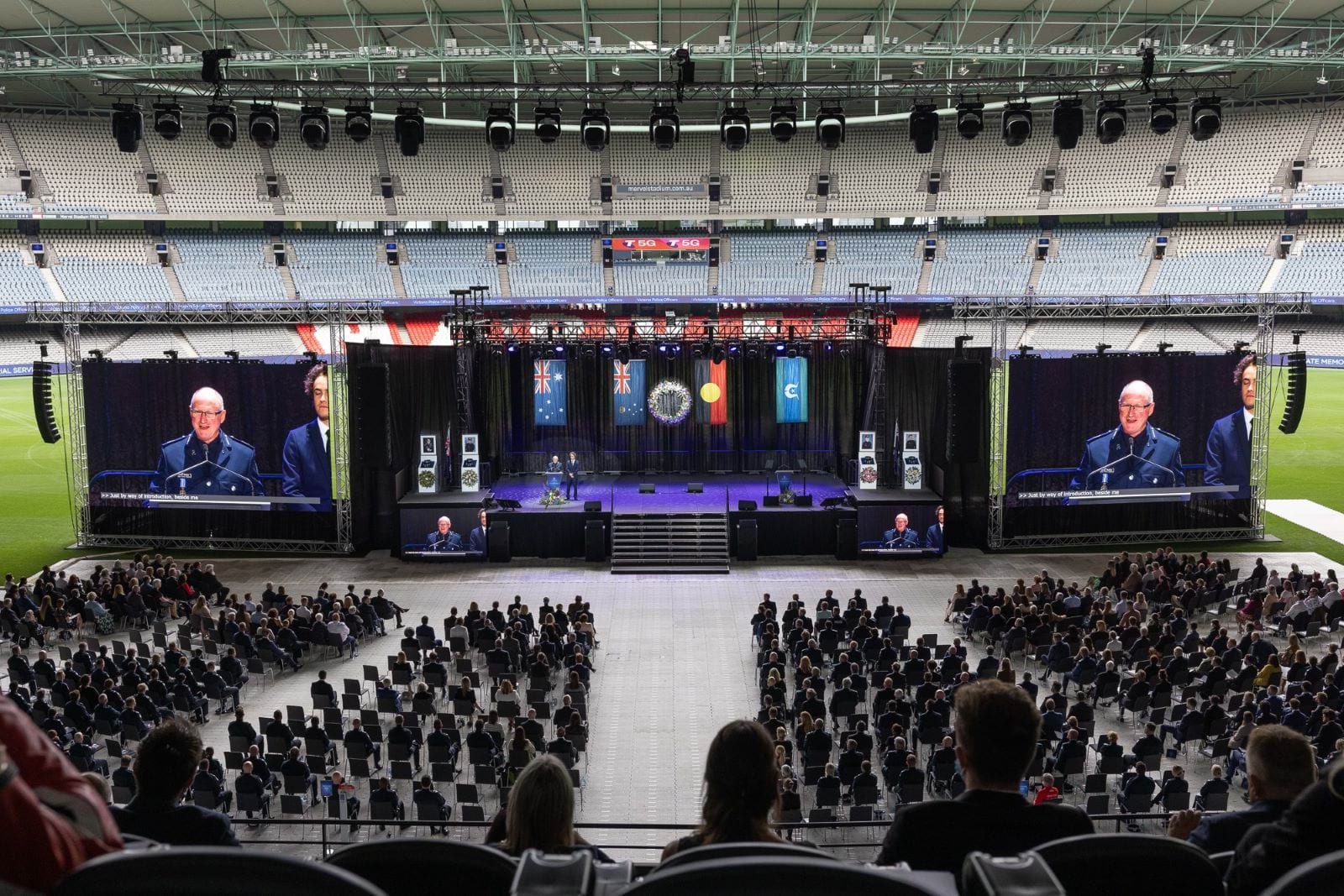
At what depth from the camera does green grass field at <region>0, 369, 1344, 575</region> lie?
26875 millimetres

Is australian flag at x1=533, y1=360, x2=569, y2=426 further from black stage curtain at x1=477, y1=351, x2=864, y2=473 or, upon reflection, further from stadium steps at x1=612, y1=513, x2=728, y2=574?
stadium steps at x1=612, y1=513, x2=728, y2=574

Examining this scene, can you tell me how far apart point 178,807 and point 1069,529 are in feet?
88.7

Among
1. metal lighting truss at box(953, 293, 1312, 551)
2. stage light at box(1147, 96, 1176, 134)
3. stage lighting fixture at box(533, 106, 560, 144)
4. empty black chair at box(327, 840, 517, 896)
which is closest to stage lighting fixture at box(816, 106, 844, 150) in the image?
stage lighting fixture at box(533, 106, 560, 144)

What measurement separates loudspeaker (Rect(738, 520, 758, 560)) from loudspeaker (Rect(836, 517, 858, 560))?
2.14 metres

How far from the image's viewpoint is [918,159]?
45.3 m

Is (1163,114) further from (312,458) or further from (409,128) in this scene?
(312,458)

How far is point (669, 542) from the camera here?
88.5ft

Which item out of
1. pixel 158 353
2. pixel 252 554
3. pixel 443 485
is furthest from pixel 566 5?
pixel 158 353

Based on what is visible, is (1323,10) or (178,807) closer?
(178,807)

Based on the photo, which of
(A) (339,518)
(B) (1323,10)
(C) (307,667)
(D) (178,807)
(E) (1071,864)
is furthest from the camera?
(B) (1323,10)

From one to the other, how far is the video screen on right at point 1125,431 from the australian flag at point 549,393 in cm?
1342

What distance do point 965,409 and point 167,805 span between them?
981 inches

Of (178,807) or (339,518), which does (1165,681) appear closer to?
(178,807)

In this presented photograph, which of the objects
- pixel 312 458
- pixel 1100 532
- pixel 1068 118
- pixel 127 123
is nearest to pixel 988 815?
pixel 1068 118
